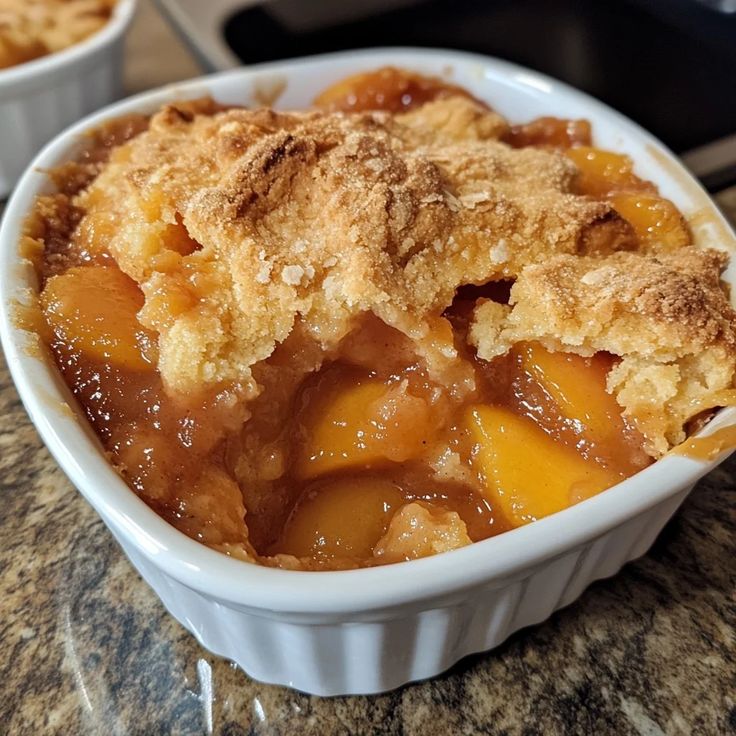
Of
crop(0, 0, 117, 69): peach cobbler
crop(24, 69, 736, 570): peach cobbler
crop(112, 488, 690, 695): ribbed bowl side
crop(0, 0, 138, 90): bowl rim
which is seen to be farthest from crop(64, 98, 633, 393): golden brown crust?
crop(0, 0, 117, 69): peach cobbler

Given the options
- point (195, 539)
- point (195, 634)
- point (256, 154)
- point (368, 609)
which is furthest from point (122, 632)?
point (256, 154)

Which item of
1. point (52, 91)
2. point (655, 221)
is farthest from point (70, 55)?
point (655, 221)

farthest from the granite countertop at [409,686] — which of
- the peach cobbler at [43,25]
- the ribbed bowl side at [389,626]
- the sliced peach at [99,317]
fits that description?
the peach cobbler at [43,25]

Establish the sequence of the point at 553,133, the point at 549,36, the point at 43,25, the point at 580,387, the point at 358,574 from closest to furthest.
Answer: the point at 358,574
the point at 580,387
the point at 553,133
the point at 43,25
the point at 549,36

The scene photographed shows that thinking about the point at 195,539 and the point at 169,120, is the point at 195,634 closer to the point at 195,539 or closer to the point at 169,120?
the point at 195,539

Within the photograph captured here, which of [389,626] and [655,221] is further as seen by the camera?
[655,221]

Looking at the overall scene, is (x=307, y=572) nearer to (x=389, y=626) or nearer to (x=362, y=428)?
(x=389, y=626)
